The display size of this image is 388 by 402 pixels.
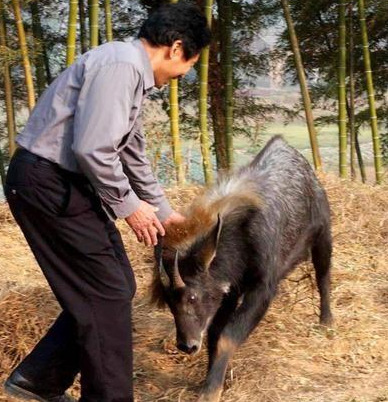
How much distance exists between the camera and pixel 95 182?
9.70ft

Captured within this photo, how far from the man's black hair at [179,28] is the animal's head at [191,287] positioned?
3.46 ft

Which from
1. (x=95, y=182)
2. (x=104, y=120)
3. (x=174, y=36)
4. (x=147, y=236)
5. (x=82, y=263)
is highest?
(x=174, y=36)

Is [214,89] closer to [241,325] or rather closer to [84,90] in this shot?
[241,325]

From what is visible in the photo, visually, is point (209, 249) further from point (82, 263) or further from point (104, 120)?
point (104, 120)

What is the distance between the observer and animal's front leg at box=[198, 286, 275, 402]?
3.94 metres

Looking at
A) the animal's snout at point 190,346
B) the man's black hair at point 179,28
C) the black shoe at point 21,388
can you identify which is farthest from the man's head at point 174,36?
the black shoe at point 21,388

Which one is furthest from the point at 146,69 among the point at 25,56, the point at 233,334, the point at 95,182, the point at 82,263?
the point at 25,56

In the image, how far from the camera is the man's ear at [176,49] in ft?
10.2

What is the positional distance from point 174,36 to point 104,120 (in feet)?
1.60

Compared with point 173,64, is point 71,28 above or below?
below

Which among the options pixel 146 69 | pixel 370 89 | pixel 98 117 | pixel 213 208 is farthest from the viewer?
pixel 370 89

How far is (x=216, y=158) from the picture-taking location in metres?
12.2

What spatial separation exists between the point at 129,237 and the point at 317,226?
81.0 inches

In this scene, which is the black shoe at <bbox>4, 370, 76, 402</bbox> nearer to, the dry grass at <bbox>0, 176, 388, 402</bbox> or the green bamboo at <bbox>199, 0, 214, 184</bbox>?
the dry grass at <bbox>0, 176, 388, 402</bbox>
